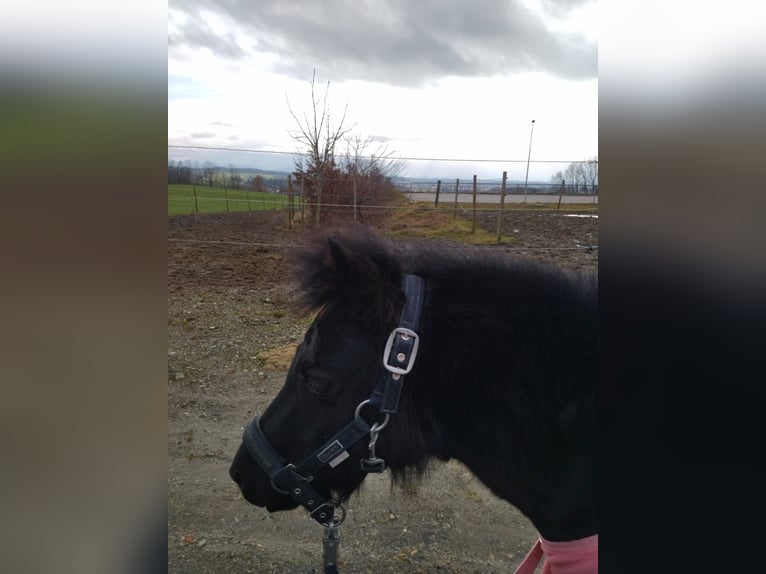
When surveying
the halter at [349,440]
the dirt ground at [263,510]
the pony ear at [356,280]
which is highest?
the pony ear at [356,280]

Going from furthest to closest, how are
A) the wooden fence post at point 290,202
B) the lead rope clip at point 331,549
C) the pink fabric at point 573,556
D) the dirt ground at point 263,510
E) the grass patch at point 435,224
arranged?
the wooden fence post at point 290,202 → the grass patch at point 435,224 → the dirt ground at point 263,510 → the lead rope clip at point 331,549 → the pink fabric at point 573,556

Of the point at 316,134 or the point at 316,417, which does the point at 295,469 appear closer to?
the point at 316,417

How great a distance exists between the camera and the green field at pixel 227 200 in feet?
36.2

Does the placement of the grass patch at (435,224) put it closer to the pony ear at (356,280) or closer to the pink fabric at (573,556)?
the pony ear at (356,280)

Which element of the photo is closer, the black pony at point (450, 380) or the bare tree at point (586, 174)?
the bare tree at point (586, 174)

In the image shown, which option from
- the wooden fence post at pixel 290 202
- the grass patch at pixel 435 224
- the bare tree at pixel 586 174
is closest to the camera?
the bare tree at pixel 586 174

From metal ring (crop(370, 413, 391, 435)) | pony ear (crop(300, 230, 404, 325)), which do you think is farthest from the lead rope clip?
pony ear (crop(300, 230, 404, 325))

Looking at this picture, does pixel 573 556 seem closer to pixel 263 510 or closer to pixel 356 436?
pixel 356 436

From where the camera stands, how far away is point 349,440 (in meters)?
1.61

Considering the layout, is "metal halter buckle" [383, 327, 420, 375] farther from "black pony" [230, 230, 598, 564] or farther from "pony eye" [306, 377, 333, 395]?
"pony eye" [306, 377, 333, 395]

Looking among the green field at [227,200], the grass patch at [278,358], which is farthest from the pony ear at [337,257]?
the green field at [227,200]

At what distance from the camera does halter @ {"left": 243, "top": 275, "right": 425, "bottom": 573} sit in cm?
153
